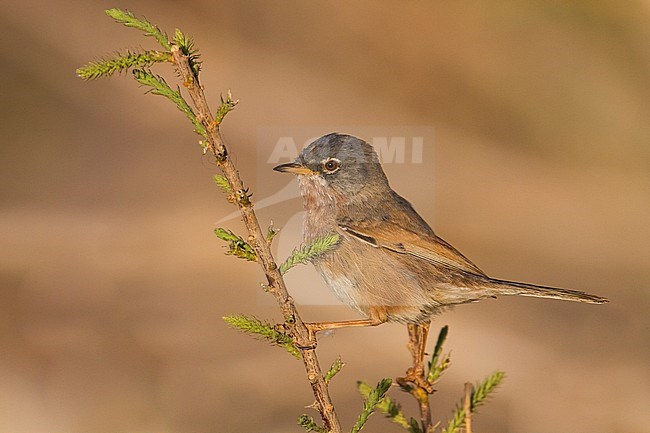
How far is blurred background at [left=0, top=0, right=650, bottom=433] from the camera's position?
94.6 inches

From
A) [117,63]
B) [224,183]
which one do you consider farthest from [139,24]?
[224,183]

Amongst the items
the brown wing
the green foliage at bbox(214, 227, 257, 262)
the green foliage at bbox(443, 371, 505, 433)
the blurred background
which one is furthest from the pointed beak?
the blurred background

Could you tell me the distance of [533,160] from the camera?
8.09 feet

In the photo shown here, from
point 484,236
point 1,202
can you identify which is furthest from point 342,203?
point 1,202

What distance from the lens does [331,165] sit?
1.30m

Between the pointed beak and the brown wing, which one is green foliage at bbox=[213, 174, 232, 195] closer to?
the pointed beak

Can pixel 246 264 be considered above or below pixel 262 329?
above

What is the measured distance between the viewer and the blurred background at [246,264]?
7.88 feet

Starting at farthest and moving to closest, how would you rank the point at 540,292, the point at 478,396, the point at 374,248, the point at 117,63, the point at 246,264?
the point at 246,264 → the point at 374,248 → the point at 540,292 → the point at 478,396 → the point at 117,63

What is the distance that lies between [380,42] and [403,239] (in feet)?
4.15

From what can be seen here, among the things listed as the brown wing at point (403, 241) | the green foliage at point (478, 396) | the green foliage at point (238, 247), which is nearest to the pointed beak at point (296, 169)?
the brown wing at point (403, 241)

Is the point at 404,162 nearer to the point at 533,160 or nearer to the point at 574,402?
the point at 533,160

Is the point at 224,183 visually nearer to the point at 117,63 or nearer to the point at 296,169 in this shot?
the point at 117,63

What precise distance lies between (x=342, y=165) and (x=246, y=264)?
3.43ft
